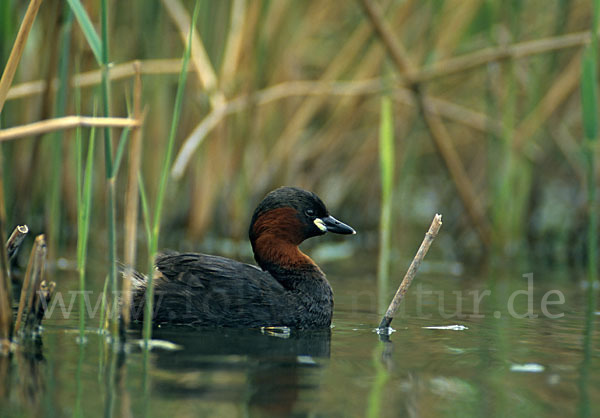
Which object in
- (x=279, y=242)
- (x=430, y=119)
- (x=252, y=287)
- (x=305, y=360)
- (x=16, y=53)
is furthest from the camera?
(x=430, y=119)

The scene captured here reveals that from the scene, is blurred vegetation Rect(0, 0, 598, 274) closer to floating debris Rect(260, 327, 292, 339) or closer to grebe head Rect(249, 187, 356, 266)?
grebe head Rect(249, 187, 356, 266)

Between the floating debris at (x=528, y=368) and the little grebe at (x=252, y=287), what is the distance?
1.36m

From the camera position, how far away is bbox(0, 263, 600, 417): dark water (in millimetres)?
3002

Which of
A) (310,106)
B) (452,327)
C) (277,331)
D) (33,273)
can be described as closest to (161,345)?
(33,273)

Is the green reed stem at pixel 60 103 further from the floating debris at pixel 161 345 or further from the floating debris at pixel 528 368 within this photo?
the floating debris at pixel 528 368

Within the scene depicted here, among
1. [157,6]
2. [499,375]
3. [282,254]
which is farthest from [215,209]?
[499,375]

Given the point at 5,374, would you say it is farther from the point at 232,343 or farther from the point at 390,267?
the point at 390,267

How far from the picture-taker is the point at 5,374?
326cm

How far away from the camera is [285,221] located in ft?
17.7

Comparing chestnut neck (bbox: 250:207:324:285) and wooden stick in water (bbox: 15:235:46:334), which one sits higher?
chestnut neck (bbox: 250:207:324:285)

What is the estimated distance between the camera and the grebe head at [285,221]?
5.38 metres

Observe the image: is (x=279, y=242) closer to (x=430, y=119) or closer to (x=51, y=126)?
(x=51, y=126)

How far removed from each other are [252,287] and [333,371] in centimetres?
132

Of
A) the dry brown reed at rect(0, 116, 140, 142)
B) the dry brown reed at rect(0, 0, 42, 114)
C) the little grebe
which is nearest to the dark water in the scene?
the little grebe
